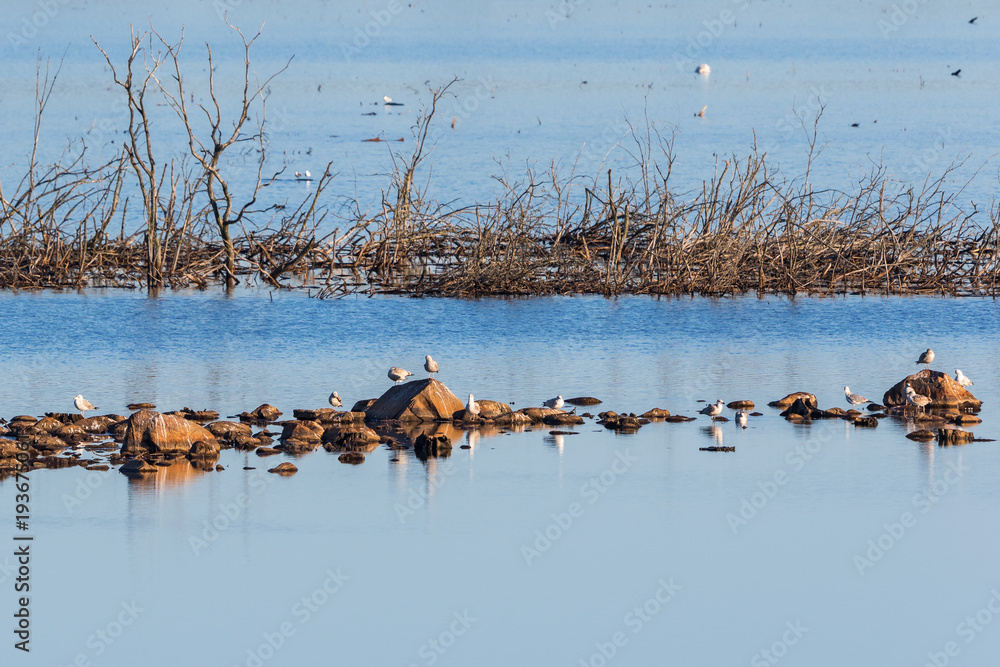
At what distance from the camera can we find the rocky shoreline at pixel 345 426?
12297 millimetres

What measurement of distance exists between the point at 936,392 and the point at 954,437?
4.97 feet

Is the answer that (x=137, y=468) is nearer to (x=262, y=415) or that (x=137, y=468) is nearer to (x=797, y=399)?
(x=262, y=415)

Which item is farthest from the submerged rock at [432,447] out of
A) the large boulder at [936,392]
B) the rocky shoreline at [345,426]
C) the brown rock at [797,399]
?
the large boulder at [936,392]

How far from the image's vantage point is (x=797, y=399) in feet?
46.9

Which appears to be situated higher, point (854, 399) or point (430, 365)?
point (430, 365)

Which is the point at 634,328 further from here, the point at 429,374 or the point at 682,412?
the point at 682,412

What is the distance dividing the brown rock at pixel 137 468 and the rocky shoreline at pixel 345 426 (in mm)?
11

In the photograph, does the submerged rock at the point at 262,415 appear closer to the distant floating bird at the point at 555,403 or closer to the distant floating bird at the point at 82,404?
the distant floating bird at the point at 82,404

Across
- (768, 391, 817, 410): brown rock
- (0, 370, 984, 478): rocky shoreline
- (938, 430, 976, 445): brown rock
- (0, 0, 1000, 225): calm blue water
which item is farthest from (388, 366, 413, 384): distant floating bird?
(0, 0, 1000, 225): calm blue water

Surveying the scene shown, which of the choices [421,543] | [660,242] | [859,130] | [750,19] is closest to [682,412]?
[421,543]

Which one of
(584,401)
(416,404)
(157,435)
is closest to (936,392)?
(584,401)

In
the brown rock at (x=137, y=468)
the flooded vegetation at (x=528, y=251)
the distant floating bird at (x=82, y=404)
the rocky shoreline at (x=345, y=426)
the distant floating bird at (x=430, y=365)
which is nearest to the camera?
the brown rock at (x=137, y=468)

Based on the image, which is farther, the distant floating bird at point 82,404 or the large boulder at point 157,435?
the distant floating bird at point 82,404

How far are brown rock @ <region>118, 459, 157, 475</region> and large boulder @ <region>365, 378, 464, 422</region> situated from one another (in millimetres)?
2654
